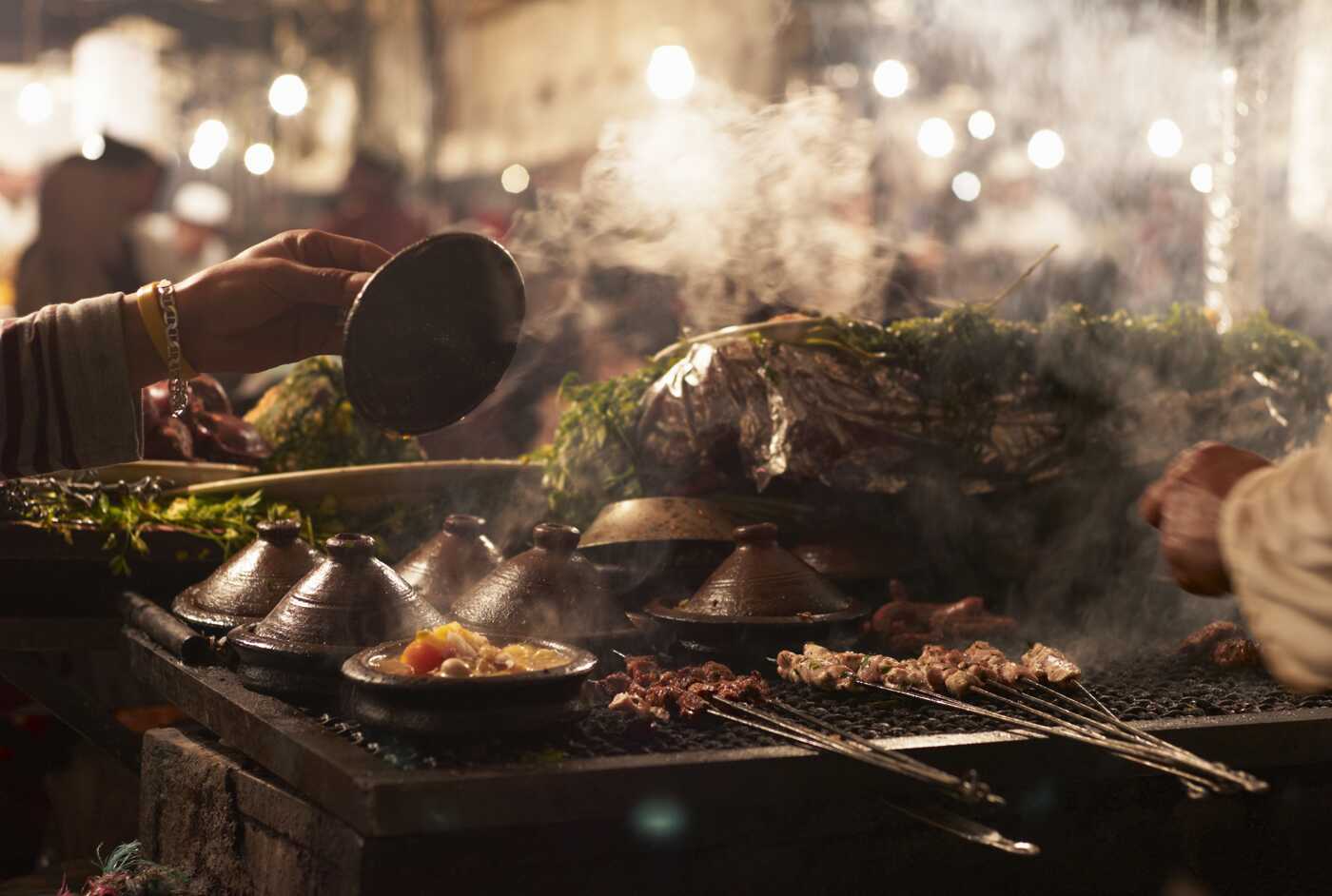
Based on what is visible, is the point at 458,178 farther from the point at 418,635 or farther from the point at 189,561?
the point at 418,635

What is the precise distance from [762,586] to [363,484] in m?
2.03

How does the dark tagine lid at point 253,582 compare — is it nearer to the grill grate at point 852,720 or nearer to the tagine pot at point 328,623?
the tagine pot at point 328,623

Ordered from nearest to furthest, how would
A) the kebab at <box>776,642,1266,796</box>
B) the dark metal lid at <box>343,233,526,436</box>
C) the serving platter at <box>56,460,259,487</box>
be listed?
1. the dark metal lid at <box>343,233,526,436</box>
2. the kebab at <box>776,642,1266,796</box>
3. the serving platter at <box>56,460,259,487</box>

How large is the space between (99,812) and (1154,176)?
30.0 feet

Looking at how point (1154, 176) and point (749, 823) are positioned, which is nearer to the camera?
point (749, 823)

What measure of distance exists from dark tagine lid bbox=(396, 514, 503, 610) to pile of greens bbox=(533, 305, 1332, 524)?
2.52ft

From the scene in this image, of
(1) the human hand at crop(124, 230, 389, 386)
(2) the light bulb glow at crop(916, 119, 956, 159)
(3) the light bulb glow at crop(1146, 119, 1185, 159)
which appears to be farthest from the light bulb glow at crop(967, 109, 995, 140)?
(1) the human hand at crop(124, 230, 389, 386)

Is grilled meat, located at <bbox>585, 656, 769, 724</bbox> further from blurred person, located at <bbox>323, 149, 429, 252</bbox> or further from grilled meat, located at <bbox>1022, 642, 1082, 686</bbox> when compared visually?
blurred person, located at <bbox>323, 149, 429, 252</bbox>

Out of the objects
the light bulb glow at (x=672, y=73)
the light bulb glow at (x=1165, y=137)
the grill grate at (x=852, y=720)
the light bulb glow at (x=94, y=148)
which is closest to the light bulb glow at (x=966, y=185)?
the light bulb glow at (x=1165, y=137)

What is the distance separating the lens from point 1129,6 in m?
8.16

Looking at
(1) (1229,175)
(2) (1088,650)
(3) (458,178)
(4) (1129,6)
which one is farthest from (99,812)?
(3) (458,178)

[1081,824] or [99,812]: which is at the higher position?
[1081,824]

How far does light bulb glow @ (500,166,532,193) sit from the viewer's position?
55.4 ft

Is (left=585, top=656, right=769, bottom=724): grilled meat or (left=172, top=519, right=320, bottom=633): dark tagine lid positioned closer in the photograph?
(left=585, top=656, right=769, bottom=724): grilled meat
